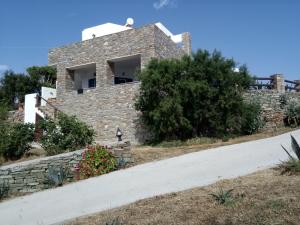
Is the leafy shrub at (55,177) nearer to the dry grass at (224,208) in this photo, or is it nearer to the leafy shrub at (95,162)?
the leafy shrub at (95,162)

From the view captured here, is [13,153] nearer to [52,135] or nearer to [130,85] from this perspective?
[52,135]

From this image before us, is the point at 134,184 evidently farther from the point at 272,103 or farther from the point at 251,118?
the point at 272,103

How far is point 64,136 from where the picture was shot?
17.7m

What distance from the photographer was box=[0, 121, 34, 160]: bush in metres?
18.6

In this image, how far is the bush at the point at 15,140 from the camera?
61.1 feet

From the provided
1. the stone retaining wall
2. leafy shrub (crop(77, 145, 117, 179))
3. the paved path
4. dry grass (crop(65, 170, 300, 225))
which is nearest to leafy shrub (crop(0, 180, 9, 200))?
the stone retaining wall

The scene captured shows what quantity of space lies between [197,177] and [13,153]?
1091cm

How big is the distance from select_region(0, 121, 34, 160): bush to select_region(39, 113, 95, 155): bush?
59.1 inches

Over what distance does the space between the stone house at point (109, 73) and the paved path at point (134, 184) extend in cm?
916

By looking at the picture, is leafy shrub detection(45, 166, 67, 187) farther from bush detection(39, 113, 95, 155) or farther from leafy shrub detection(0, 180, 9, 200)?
bush detection(39, 113, 95, 155)

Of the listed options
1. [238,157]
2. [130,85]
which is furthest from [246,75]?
[238,157]

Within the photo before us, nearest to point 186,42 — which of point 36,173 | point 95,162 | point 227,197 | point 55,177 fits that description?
point 95,162

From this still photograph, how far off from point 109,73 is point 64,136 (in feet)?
28.4

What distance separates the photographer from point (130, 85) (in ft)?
76.9
